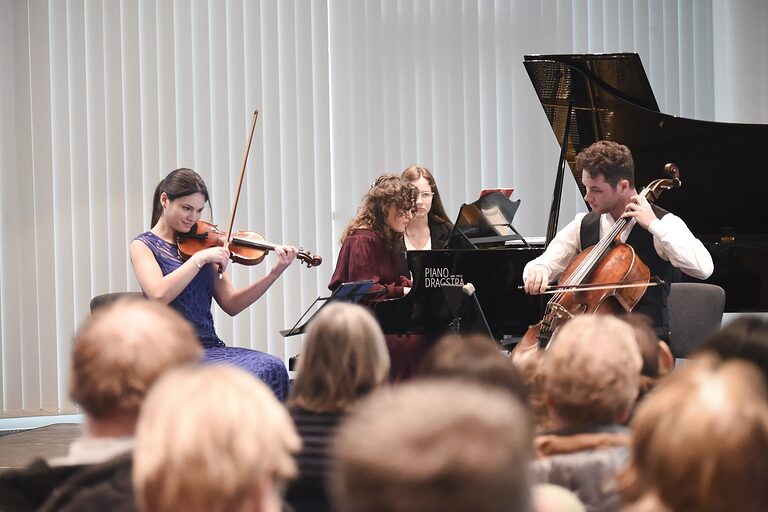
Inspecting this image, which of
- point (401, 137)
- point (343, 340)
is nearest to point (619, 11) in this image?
point (401, 137)

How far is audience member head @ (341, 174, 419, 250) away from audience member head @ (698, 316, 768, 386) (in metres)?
2.58

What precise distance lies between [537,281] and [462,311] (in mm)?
477

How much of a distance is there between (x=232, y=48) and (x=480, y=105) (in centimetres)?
155

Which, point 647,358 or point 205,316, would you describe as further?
point 205,316

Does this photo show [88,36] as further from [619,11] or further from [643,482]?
[643,482]

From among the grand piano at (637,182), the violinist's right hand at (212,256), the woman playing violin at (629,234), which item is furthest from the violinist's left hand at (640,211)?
the violinist's right hand at (212,256)

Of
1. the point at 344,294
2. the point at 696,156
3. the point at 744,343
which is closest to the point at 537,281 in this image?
the point at 344,294

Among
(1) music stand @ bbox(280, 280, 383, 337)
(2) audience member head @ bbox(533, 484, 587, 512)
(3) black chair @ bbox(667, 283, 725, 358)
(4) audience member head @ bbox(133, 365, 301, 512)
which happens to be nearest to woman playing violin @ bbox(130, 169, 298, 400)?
(1) music stand @ bbox(280, 280, 383, 337)

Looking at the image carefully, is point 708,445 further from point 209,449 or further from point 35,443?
point 35,443

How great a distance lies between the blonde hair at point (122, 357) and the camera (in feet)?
4.79

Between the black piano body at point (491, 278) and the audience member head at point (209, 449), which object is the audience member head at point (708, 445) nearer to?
the audience member head at point (209, 449)

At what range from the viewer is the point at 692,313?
3.91 meters

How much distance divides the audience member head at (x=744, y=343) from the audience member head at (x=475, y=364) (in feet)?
1.12

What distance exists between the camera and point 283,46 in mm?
5754
